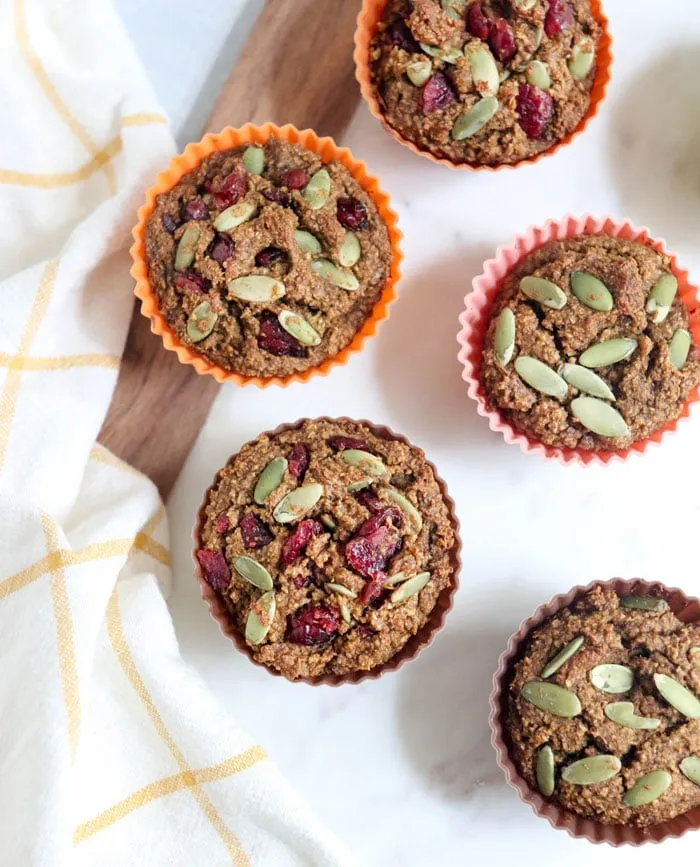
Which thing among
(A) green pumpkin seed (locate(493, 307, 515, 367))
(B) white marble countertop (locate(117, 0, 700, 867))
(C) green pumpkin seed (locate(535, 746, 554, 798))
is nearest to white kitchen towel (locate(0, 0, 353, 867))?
(B) white marble countertop (locate(117, 0, 700, 867))

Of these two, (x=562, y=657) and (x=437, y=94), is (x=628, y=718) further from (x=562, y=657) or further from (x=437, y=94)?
(x=437, y=94)

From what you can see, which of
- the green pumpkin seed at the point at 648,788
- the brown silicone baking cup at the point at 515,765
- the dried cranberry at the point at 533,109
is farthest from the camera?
the dried cranberry at the point at 533,109

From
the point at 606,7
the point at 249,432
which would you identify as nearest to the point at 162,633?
the point at 249,432

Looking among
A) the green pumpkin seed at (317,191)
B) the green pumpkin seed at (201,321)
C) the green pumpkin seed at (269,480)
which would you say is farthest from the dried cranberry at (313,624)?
the green pumpkin seed at (317,191)

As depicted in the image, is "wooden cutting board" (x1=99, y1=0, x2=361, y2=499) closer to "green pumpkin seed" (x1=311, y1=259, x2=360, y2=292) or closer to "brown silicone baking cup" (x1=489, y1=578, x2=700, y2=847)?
"green pumpkin seed" (x1=311, y1=259, x2=360, y2=292)

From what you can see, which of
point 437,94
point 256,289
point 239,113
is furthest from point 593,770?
point 239,113

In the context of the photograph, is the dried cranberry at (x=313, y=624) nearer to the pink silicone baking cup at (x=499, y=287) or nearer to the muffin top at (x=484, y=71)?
the pink silicone baking cup at (x=499, y=287)
